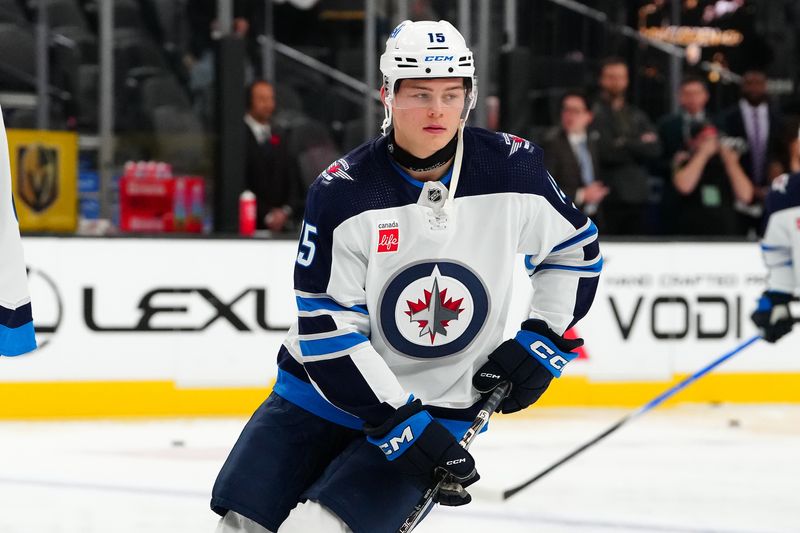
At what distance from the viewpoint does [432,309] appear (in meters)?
2.39

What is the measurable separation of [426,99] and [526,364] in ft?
1.60

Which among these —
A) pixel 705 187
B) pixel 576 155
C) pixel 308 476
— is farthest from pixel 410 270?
pixel 705 187

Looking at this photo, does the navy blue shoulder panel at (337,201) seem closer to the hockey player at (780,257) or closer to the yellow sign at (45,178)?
the hockey player at (780,257)

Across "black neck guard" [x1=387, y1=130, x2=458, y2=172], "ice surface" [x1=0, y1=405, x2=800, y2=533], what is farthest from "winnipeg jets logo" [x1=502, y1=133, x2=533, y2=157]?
"ice surface" [x1=0, y1=405, x2=800, y2=533]

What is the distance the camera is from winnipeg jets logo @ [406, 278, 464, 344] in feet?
7.82

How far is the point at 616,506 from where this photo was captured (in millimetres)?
4512

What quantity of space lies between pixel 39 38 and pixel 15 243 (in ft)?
17.3

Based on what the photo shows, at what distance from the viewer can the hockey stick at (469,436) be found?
2400 millimetres

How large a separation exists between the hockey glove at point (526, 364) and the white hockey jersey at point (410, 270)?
0.11 feet

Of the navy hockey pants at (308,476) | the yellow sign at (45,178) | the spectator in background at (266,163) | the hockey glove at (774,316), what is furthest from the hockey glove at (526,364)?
the spectator in background at (266,163)

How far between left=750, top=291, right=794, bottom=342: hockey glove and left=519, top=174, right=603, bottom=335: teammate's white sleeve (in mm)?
2957

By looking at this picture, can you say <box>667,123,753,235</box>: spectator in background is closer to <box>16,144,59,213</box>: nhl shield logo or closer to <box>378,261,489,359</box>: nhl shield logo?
<box>16,144,59,213</box>: nhl shield logo

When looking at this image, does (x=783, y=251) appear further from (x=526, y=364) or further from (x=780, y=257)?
(x=526, y=364)

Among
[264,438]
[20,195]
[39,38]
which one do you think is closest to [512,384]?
[264,438]
